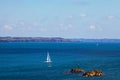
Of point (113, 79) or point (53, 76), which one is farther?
point (53, 76)

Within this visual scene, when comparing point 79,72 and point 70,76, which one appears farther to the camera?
point 79,72

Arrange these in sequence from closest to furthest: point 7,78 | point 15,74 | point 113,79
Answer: point 113,79
point 7,78
point 15,74

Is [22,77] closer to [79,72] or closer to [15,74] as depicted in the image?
[15,74]

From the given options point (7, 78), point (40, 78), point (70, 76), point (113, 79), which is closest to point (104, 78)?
point (113, 79)

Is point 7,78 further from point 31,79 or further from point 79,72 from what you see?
point 79,72

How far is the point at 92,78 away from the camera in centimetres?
8575

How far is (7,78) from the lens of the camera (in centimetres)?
8881

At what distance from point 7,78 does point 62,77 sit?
13825 millimetres

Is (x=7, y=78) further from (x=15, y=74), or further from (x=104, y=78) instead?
(x=104, y=78)

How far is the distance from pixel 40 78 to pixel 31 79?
2487 millimetres

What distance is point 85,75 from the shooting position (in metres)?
90.0

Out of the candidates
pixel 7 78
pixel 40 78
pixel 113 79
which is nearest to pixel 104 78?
pixel 113 79

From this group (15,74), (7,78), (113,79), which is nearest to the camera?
(113,79)

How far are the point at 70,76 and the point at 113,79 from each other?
11786mm
